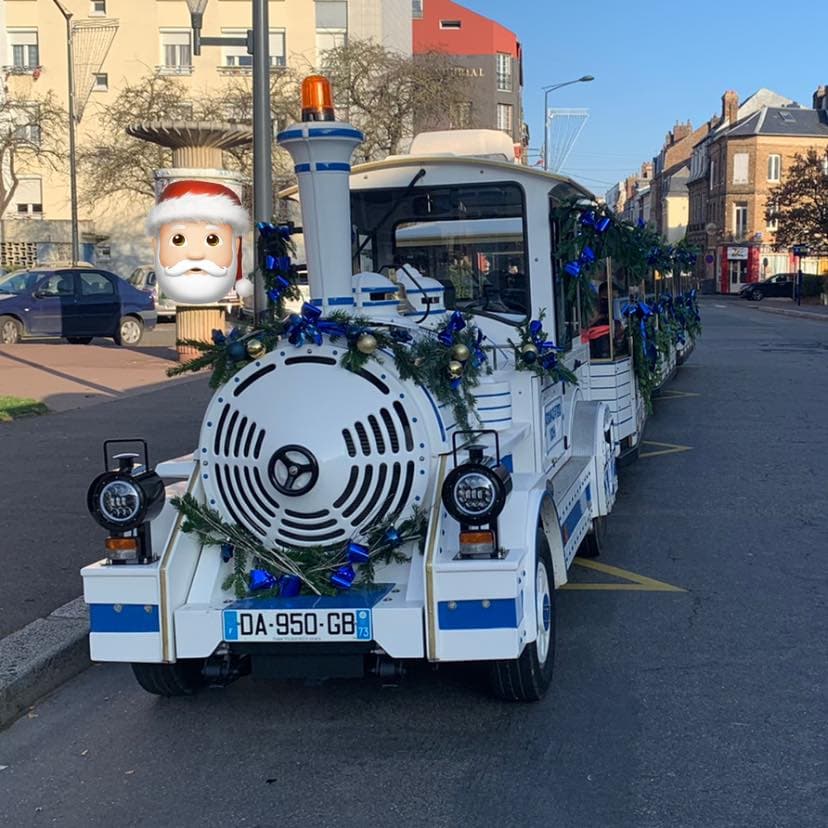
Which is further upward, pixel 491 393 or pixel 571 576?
pixel 491 393

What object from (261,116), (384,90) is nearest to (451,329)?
(261,116)

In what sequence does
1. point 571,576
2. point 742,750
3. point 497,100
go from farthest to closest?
point 497,100 → point 571,576 → point 742,750

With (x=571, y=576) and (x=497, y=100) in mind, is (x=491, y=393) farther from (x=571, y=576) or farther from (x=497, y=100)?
(x=497, y=100)

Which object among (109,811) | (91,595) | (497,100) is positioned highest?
(497,100)

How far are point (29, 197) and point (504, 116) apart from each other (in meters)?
35.0

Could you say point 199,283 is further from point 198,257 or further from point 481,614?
point 481,614

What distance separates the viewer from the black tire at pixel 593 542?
7268 mm

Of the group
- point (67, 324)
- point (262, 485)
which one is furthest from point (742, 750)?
point (67, 324)

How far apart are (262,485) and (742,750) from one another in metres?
2.09

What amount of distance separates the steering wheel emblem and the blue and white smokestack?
705 millimetres

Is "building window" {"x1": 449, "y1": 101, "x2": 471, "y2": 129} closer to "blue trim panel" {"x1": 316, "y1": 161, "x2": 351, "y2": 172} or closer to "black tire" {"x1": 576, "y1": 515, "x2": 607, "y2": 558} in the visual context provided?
"black tire" {"x1": 576, "y1": 515, "x2": 607, "y2": 558}

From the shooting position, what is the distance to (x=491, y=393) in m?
5.00

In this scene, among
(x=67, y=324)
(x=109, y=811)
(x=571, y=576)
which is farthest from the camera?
(x=67, y=324)

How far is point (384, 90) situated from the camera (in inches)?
1382
